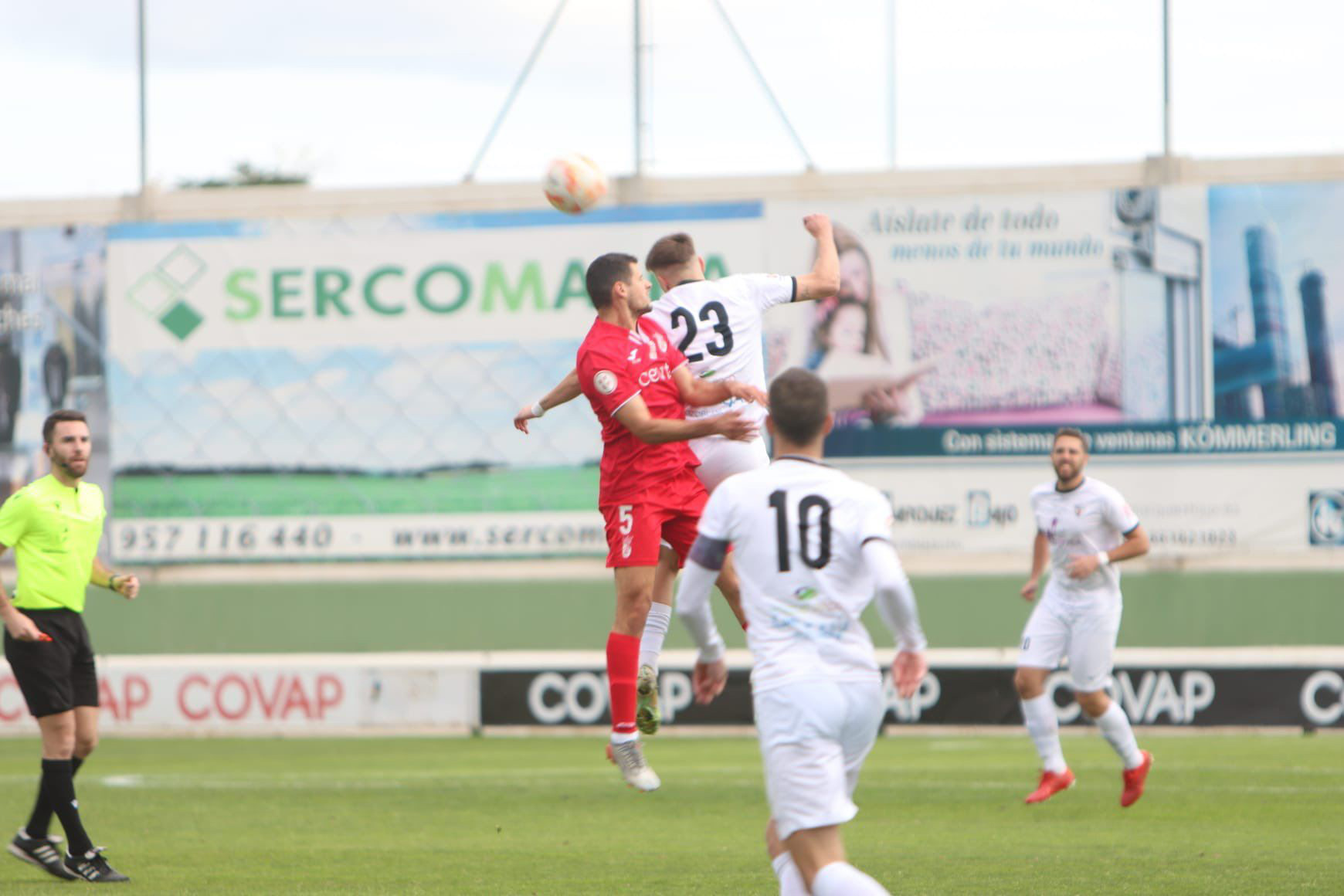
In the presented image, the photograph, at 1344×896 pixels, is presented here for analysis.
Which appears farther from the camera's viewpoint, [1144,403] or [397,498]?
[397,498]

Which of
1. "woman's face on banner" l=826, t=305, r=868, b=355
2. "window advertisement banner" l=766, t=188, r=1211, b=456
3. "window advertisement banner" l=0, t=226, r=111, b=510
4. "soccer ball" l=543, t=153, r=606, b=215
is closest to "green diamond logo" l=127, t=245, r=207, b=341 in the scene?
"window advertisement banner" l=0, t=226, r=111, b=510

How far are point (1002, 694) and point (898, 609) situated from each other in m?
12.2

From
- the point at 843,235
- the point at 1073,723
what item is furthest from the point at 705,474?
the point at 843,235

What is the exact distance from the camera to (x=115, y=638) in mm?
21141

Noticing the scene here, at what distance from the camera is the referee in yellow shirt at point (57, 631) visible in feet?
31.1

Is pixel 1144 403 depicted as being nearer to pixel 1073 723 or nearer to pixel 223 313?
pixel 1073 723

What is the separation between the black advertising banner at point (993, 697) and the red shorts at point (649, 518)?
9.11m

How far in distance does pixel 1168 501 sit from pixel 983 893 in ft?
40.5

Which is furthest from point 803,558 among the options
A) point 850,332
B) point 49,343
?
point 49,343

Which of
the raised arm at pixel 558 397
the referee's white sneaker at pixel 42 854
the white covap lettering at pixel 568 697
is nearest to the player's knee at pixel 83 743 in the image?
the referee's white sneaker at pixel 42 854

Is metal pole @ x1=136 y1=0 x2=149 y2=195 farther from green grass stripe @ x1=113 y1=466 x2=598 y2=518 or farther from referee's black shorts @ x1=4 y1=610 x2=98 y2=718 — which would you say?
referee's black shorts @ x1=4 y1=610 x2=98 y2=718

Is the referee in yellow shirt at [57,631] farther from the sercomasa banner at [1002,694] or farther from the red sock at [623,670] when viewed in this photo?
the sercomasa banner at [1002,694]

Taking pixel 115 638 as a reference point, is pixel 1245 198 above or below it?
above

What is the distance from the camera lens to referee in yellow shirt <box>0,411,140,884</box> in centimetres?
948
